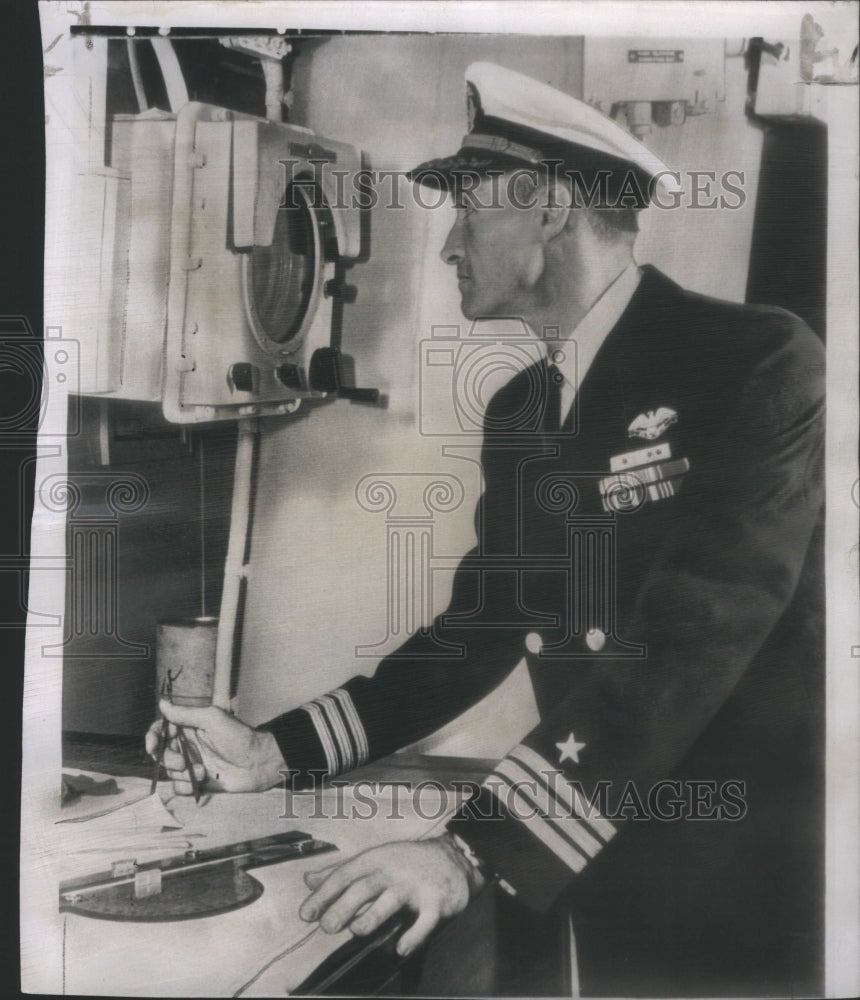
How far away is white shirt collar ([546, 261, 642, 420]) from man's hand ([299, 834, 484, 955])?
2.21ft

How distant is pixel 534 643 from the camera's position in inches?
53.7

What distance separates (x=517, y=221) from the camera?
1.38 metres

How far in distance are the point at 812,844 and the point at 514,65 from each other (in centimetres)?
122

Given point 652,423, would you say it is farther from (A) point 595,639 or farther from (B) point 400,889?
(B) point 400,889

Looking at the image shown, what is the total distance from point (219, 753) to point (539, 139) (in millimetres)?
1015

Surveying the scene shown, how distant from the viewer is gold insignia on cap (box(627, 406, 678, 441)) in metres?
1.36

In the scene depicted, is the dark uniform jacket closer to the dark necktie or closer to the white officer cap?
the dark necktie

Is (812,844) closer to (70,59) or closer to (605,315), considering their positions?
(605,315)

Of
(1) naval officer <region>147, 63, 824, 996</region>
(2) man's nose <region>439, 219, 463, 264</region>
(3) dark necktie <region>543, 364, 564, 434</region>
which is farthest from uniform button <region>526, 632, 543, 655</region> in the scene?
(2) man's nose <region>439, 219, 463, 264</region>

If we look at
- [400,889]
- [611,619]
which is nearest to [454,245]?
[611,619]

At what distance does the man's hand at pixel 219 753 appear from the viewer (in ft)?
4.51

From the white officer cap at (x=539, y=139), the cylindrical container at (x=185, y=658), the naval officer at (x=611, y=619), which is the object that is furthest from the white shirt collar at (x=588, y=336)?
the cylindrical container at (x=185, y=658)

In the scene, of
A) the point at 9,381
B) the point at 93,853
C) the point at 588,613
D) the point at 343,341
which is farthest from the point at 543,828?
the point at 9,381

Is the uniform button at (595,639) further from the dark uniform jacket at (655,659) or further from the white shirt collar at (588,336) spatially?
the white shirt collar at (588,336)
